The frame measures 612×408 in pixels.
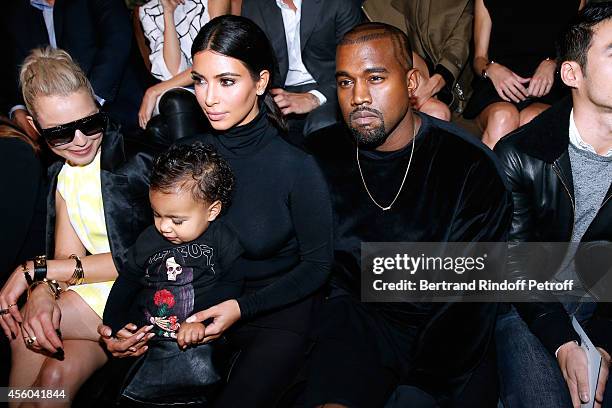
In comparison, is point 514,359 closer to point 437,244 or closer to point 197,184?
point 437,244

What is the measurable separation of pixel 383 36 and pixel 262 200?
2.19 ft

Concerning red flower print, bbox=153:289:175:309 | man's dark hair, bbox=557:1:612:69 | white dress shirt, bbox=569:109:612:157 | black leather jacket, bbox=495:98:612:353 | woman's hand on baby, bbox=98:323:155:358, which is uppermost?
man's dark hair, bbox=557:1:612:69

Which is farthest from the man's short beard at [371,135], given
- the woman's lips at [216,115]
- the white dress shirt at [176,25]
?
the white dress shirt at [176,25]

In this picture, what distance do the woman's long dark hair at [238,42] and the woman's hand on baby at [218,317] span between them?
2.45ft

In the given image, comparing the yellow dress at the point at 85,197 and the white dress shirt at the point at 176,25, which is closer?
the yellow dress at the point at 85,197

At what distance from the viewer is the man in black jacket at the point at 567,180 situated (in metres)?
2.20

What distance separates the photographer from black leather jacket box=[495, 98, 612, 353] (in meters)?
2.23

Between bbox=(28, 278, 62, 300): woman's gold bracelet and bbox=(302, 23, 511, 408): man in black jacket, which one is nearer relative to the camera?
bbox=(302, 23, 511, 408): man in black jacket

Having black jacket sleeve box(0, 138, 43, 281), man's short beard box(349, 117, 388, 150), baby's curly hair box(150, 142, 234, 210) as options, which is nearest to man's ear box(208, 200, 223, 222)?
baby's curly hair box(150, 142, 234, 210)

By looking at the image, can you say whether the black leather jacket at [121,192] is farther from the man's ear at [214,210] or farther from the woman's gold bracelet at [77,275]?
the man's ear at [214,210]

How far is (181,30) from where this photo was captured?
3.21 metres

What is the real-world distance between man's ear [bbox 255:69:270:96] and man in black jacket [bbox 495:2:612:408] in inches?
34.3

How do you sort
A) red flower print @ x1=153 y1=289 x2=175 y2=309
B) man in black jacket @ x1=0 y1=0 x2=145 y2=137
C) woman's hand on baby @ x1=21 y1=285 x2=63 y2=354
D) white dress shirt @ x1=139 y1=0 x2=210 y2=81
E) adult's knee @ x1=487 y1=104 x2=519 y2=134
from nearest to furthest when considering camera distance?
red flower print @ x1=153 y1=289 x2=175 y2=309 → woman's hand on baby @ x1=21 y1=285 x2=63 y2=354 → adult's knee @ x1=487 y1=104 x2=519 y2=134 → white dress shirt @ x1=139 y1=0 x2=210 y2=81 → man in black jacket @ x1=0 y1=0 x2=145 y2=137

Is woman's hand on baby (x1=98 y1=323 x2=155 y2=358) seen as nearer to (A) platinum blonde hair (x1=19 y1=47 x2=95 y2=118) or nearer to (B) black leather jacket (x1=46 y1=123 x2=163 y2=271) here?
(B) black leather jacket (x1=46 y1=123 x2=163 y2=271)
